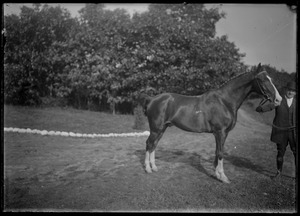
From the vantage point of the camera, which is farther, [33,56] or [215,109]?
[33,56]

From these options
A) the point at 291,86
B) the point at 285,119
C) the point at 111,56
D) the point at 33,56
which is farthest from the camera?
the point at 33,56

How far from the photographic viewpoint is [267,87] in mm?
4961

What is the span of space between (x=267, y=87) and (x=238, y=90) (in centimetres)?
63

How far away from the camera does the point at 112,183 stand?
5.13 meters

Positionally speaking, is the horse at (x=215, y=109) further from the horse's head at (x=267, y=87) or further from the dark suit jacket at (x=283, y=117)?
the dark suit jacket at (x=283, y=117)

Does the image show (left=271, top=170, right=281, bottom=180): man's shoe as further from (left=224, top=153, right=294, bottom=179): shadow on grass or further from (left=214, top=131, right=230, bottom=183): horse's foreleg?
(left=214, top=131, right=230, bottom=183): horse's foreleg

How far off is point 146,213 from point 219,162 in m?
2.30

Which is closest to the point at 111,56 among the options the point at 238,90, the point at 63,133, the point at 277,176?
the point at 63,133

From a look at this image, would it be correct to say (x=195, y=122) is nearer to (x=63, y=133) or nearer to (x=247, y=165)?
(x=247, y=165)

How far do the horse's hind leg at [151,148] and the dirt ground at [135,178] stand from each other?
0.23 meters

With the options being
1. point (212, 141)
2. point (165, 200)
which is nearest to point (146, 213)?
point (165, 200)

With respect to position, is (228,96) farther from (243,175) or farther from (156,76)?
(156,76)

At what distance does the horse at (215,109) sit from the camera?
5.27 m

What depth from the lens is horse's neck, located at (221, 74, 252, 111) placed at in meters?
5.30
